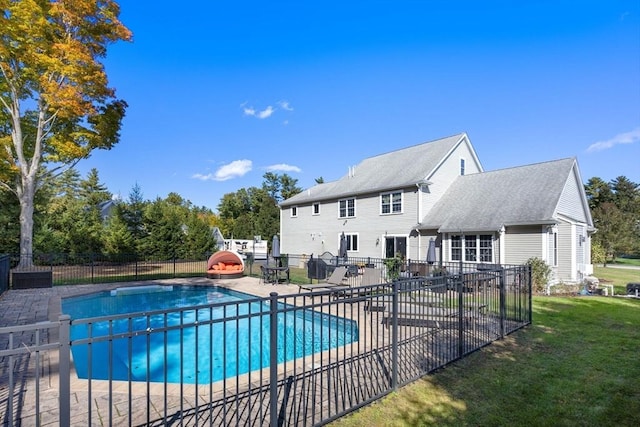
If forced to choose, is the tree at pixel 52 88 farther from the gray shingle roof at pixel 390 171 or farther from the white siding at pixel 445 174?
the white siding at pixel 445 174

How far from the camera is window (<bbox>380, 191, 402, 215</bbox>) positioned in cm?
2042

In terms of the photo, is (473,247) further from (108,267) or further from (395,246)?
(108,267)

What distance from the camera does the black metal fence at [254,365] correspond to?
9.33 feet

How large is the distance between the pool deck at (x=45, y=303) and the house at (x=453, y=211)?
27.7ft

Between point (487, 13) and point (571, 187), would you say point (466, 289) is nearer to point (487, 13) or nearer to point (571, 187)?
point (487, 13)

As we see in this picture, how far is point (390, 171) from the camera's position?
23.0 m

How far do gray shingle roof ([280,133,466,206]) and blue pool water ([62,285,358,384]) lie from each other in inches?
454

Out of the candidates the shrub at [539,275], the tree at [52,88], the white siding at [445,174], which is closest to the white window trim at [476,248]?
the shrub at [539,275]

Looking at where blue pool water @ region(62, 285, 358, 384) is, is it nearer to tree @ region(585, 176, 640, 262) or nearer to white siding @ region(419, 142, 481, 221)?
white siding @ region(419, 142, 481, 221)

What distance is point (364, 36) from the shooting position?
16.3 meters

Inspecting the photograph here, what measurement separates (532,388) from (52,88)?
739 inches

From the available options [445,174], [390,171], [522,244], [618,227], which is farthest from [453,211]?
[618,227]

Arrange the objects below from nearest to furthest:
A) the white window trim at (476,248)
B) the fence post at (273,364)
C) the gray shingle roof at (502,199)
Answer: the fence post at (273,364) → the gray shingle roof at (502,199) → the white window trim at (476,248)

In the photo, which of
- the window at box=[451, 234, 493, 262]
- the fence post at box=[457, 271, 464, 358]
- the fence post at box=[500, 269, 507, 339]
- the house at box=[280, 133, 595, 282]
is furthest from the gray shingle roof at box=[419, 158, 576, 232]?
the fence post at box=[457, 271, 464, 358]
